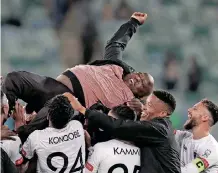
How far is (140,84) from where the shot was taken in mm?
3770

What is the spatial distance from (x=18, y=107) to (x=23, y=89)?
6.0 inches

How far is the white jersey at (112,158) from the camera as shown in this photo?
10.3ft

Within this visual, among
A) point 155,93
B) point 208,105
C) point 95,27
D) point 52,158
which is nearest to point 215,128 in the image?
point 95,27

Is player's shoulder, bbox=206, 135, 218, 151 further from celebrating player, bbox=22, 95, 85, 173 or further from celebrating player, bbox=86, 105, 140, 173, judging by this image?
celebrating player, bbox=22, 95, 85, 173

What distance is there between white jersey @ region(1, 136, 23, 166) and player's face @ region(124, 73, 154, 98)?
1.05 m

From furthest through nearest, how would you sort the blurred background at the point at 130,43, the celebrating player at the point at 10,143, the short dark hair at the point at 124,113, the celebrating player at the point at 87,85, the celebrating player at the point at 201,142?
the blurred background at the point at 130,43 < the celebrating player at the point at 201,142 < the celebrating player at the point at 87,85 < the short dark hair at the point at 124,113 < the celebrating player at the point at 10,143

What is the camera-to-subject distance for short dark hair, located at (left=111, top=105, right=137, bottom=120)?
3258 mm

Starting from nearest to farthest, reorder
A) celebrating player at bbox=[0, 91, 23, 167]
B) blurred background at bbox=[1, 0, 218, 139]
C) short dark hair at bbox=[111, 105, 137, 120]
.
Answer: celebrating player at bbox=[0, 91, 23, 167] < short dark hair at bbox=[111, 105, 137, 120] < blurred background at bbox=[1, 0, 218, 139]

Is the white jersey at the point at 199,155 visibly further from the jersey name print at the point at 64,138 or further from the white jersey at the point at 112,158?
the jersey name print at the point at 64,138

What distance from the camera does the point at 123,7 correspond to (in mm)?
8375

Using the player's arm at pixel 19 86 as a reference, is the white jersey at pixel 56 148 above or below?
below

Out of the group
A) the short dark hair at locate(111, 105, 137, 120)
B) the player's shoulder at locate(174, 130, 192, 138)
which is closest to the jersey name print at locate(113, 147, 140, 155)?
the short dark hair at locate(111, 105, 137, 120)

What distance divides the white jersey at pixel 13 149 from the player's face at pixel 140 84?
3.44 ft

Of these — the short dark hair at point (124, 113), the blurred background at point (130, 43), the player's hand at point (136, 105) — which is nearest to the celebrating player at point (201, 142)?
the player's hand at point (136, 105)
